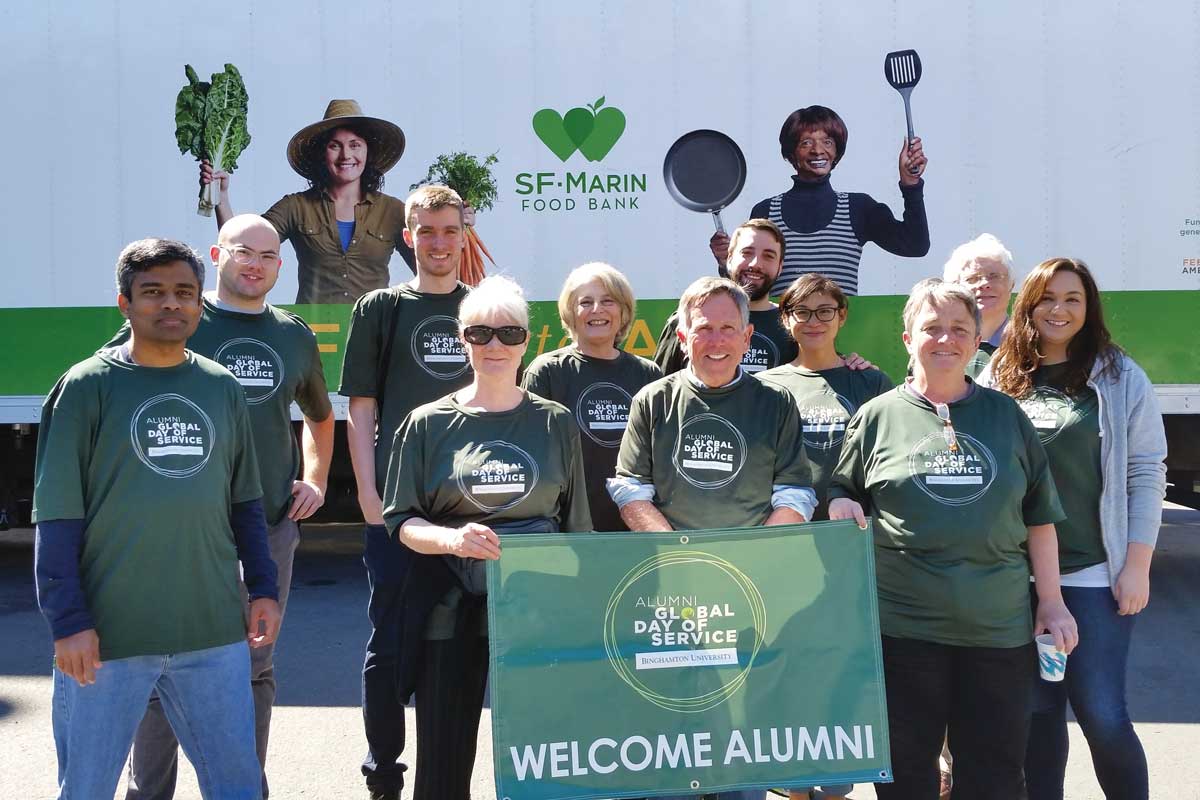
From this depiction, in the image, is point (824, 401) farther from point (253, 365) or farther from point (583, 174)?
point (583, 174)

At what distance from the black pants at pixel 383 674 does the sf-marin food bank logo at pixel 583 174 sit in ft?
9.84

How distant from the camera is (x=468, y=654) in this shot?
8.55ft

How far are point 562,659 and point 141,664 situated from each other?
1.02 m

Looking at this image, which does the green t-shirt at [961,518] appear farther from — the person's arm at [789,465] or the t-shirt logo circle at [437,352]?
the t-shirt logo circle at [437,352]

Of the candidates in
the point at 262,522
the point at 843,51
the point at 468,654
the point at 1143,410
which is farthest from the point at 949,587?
the point at 843,51

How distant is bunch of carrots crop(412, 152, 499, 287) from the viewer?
19.6ft

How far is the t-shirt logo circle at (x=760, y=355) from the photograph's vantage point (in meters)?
3.70

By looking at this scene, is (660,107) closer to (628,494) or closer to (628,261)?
(628,261)

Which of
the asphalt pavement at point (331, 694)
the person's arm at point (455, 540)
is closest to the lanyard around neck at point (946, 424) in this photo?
the person's arm at point (455, 540)

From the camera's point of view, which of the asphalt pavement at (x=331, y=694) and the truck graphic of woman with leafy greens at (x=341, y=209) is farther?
the truck graphic of woman with leafy greens at (x=341, y=209)

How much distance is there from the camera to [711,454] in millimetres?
2787

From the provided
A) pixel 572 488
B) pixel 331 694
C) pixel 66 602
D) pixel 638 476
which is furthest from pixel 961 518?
pixel 331 694

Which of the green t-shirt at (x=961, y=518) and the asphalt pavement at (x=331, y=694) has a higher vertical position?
the green t-shirt at (x=961, y=518)

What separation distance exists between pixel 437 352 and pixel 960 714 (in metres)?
2.04
